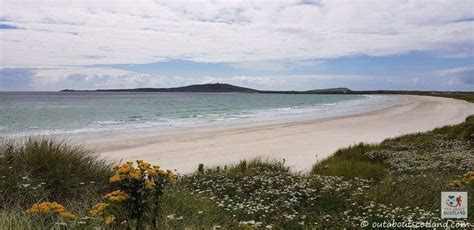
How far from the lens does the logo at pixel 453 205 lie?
5.92 metres

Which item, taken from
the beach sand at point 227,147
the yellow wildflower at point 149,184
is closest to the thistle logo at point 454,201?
the yellow wildflower at point 149,184

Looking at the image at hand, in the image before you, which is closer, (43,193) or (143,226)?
(143,226)

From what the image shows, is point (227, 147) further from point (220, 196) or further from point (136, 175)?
point (136, 175)

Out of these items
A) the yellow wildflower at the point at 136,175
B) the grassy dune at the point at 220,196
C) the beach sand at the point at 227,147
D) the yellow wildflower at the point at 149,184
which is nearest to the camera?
the yellow wildflower at the point at 136,175

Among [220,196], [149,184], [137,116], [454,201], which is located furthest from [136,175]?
[137,116]

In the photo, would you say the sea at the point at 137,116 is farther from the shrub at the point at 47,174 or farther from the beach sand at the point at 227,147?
the shrub at the point at 47,174

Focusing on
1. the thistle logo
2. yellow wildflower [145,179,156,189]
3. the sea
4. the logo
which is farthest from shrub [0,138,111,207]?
the sea

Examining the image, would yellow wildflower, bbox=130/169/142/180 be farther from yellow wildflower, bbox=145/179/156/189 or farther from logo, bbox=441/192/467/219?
logo, bbox=441/192/467/219

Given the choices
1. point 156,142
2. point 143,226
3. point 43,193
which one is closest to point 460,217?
point 143,226

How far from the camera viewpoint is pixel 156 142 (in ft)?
70.9

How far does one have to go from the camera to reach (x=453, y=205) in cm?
Answer: 610

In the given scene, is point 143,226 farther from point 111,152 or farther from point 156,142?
point 156,142

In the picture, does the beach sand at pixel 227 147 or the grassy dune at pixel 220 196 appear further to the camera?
the beach sand at pixel 227 147

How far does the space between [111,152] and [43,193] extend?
12.3 meters
